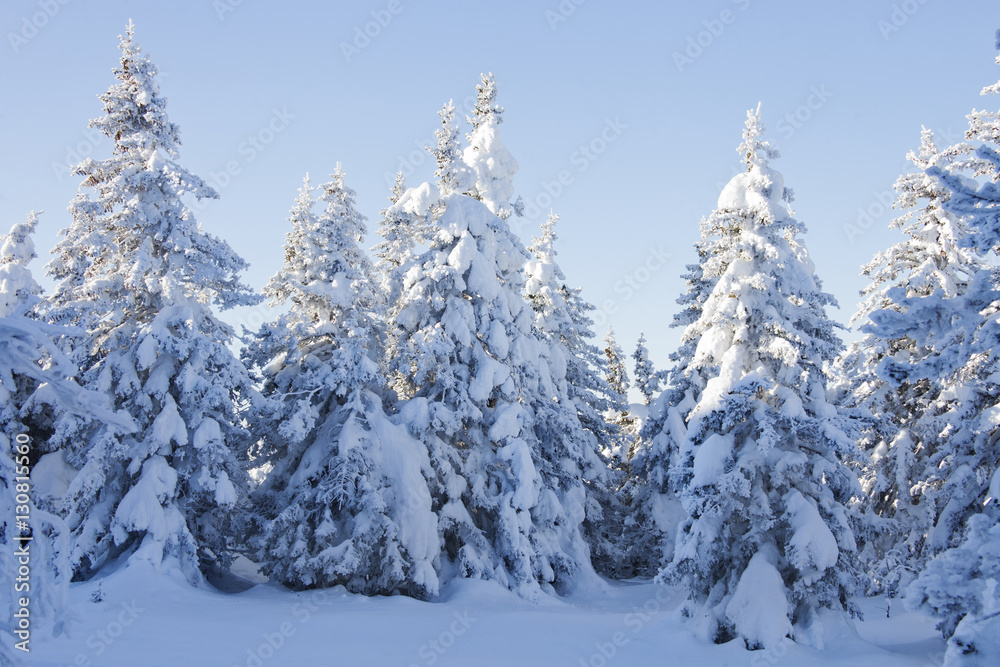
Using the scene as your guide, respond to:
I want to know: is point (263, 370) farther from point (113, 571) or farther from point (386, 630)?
point (386, 630)

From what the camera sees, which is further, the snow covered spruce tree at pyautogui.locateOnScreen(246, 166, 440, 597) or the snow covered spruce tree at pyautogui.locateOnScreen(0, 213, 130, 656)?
the snow covered spruce tree at pyautogui.locateOnScreen(246, 166, 440, 597)

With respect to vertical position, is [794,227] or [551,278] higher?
[551,278]

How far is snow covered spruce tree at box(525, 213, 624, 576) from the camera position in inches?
1101

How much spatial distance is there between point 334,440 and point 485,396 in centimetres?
496

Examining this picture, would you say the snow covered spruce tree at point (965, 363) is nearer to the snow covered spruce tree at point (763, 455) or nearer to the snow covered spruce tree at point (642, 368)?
the snow covered spruce tree at point (763, 455)

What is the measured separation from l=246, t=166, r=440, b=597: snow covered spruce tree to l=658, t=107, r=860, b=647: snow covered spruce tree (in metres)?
8.04

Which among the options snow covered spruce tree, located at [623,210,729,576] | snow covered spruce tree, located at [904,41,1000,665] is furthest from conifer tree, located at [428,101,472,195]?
snow covered spruce tree, located at [904,41,1000,665]

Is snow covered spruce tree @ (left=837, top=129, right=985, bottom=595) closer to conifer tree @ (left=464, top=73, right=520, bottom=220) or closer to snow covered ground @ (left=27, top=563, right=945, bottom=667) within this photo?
snow covered ground @ (left=27, top=563, right=945, bottom=667)

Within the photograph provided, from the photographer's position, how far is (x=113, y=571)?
17625 mm

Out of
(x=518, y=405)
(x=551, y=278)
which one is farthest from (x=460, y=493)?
(x=551, y=278)

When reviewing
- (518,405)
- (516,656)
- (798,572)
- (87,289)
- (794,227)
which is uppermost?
(794,227)

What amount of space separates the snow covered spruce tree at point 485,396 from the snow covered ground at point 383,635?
287 centimetres

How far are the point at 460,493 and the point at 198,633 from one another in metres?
9.57

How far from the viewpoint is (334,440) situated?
69.8 feet
